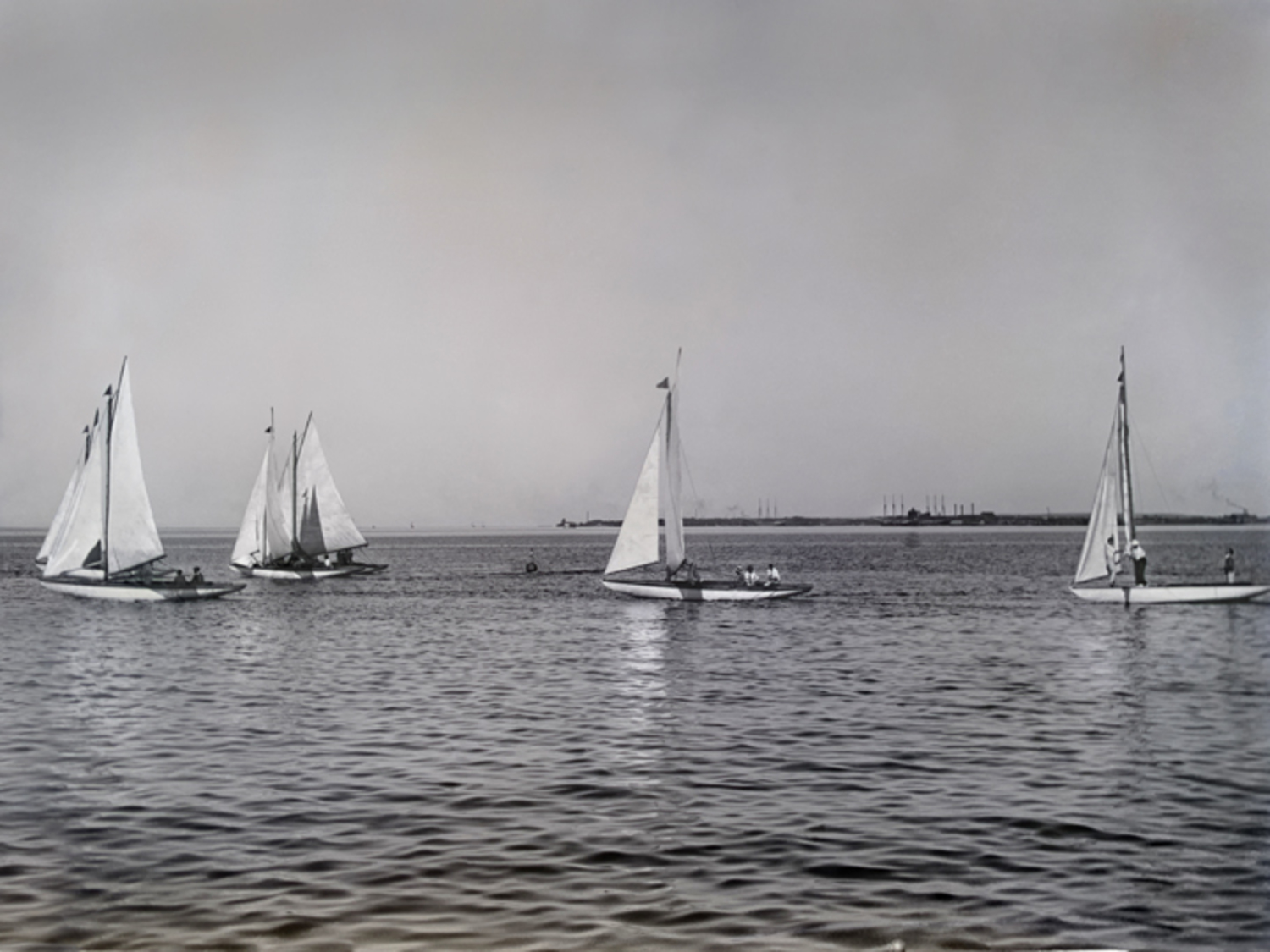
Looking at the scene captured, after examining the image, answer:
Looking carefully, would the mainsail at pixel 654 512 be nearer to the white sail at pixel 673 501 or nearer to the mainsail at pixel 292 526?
the white sail at pixel 673 501

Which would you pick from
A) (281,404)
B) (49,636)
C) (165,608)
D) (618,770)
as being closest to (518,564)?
(165,608)

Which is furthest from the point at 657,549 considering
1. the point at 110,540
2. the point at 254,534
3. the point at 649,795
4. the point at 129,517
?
the point at 254,534

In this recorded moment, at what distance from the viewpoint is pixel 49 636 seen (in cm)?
1458

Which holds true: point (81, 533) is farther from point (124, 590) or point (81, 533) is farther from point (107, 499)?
point (107, 499)

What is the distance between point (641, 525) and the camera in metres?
19.5

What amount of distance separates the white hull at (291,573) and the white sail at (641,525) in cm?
1191

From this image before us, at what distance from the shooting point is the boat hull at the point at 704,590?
1944cm

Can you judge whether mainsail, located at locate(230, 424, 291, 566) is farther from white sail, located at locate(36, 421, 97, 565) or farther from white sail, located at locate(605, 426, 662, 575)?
white sail, located at locate(605, 426, 662, 575)

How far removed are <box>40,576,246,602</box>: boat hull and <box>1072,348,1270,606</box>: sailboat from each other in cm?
1422

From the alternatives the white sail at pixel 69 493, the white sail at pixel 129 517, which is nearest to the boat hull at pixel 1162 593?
the white sail at pixel 69 493

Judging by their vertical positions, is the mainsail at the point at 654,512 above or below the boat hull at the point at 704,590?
above

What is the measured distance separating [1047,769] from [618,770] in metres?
2.34

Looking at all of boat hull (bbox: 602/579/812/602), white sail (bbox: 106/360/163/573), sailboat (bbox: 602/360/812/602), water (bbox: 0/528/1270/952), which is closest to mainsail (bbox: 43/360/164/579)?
white sail (bbox: 106/360/163/573)

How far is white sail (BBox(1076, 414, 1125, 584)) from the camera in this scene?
8.46m
